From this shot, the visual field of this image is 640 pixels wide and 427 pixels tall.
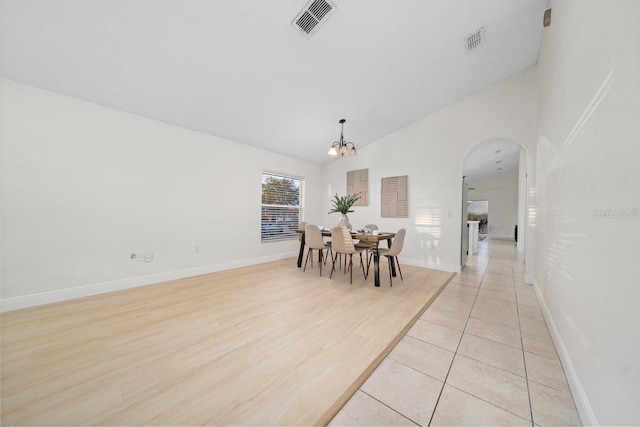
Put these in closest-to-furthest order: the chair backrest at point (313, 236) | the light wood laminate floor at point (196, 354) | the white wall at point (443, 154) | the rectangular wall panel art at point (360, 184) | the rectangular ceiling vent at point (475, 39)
Result: the light wood laminate floor at point (196, 354) < the rectangular ceiling vent at point (475, 39) < the white wall at point (443, 154) < the chair backrest at point (313, 236) < the rectangular wall panel art at point (360, 184)

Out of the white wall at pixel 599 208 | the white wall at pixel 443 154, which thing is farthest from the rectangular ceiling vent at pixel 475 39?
the white wall at pixel 443 154

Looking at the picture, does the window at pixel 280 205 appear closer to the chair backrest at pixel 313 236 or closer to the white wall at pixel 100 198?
the white wall at pixel 100 198

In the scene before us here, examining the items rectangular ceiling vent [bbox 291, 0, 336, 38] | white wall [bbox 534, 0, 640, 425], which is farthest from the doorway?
rectangular ceiling vent [bbox 291, 0, 336, 38]

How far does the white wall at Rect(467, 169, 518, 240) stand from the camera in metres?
10.1

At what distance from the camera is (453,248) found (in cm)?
409

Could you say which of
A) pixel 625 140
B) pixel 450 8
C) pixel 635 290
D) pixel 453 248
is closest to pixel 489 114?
pixel 450 8

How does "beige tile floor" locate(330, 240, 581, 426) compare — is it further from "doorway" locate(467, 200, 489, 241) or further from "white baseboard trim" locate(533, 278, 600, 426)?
"doorway" locate(467, 200, 489, 241)

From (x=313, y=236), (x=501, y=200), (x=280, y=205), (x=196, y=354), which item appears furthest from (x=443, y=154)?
(x=501, y=200)

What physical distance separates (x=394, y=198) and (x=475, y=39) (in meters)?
2.80

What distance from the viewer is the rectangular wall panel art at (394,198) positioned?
4648 mm

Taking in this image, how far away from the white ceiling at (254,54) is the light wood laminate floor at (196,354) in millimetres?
2615

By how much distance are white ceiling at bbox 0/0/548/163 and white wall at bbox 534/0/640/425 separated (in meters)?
1.22

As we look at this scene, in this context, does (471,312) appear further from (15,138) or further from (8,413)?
(15,138)

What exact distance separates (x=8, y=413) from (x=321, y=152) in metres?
5.19
